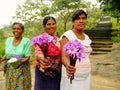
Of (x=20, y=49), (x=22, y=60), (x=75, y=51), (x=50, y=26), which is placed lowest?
(x=22, y=60)

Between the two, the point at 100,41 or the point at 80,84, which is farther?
the point at 100,41

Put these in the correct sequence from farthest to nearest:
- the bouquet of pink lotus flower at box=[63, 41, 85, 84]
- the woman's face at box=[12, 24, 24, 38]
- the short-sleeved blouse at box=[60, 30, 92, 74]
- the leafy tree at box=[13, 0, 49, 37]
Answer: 1. the leafy tree at box=[13, 0, 49, 37]
2. the woman's face at box=[12, 24, 24, 38]
3. the short-sleeved blouse at box=[60, 30, 92, 74]
4. the bouquet of pink lotus flower at box=[63, 41, 85, 84]

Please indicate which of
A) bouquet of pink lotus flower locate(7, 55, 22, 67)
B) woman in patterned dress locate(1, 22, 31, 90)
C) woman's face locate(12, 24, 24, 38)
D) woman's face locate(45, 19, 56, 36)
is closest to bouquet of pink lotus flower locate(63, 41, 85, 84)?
woman's face locate(45, 19, 56, 36)

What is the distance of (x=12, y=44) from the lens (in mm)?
4445

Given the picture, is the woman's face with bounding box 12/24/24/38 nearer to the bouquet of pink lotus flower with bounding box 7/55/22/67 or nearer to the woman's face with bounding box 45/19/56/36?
the bouquet of pink lotus flower with bounding box 7/55/22/67

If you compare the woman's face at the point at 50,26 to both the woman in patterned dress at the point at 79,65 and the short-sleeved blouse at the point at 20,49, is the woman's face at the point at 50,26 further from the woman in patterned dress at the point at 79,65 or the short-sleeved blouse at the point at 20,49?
the short-sleeved blouse at the point at 20,49

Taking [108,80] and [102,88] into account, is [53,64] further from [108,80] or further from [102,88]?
[108,80]

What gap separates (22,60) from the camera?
168 inches

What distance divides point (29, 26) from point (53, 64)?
13.1m

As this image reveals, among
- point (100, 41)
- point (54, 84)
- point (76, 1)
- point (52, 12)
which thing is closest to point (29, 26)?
point (52, 12)

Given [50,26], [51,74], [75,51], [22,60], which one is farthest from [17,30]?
[75,51]

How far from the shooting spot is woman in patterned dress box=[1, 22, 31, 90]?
4.34 meters

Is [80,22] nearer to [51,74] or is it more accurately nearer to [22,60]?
[51,74]

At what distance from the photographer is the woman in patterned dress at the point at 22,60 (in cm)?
434
